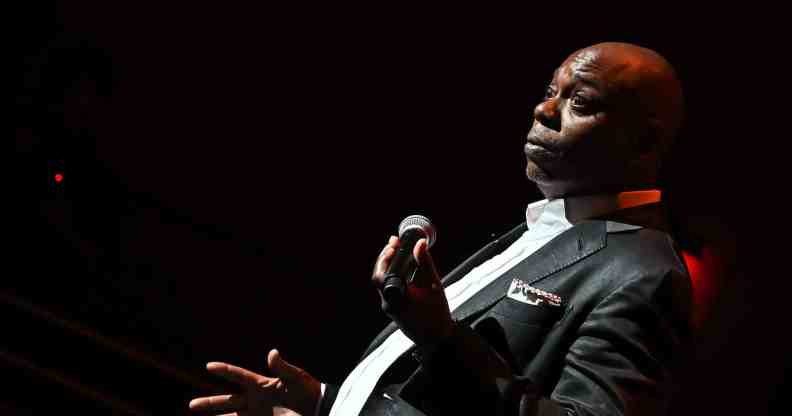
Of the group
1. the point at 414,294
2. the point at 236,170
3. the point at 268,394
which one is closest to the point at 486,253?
the point at 268,394

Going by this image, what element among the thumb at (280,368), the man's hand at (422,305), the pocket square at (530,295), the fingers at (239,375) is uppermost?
the man's hand at (422,305)

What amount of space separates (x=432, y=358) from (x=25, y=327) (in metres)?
2.07

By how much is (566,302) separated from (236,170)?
6.93 feet

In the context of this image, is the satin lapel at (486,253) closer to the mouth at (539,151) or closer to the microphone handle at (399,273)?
the mouth at (539,151)

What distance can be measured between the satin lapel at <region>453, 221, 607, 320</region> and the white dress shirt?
4 cm

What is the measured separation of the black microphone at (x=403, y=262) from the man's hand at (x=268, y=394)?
374 millimetres

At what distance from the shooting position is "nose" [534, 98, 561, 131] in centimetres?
166

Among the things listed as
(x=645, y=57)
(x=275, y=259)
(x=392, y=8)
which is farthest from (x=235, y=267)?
(x=645, y=57)

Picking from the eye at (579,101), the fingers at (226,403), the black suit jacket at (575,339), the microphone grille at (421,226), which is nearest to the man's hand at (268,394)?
the fingers at (226,403)

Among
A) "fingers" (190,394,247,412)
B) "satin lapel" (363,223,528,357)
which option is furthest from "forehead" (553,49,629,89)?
"fingers" (190,394,247,412)

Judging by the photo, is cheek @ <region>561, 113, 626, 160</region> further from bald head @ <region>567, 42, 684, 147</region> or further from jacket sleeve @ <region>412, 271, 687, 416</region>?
jacket sleeve @ <region>412, 271, 687, 416</region>

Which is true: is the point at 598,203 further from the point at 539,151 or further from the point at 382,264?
the point at 382,264

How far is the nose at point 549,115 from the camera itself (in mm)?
1662

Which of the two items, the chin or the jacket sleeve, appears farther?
the chin
